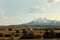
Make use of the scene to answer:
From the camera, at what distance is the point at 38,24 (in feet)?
58.1

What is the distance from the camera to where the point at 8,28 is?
13023mm

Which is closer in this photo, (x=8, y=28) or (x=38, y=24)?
(x=8, y=28)

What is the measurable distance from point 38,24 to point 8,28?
17.5 feet
